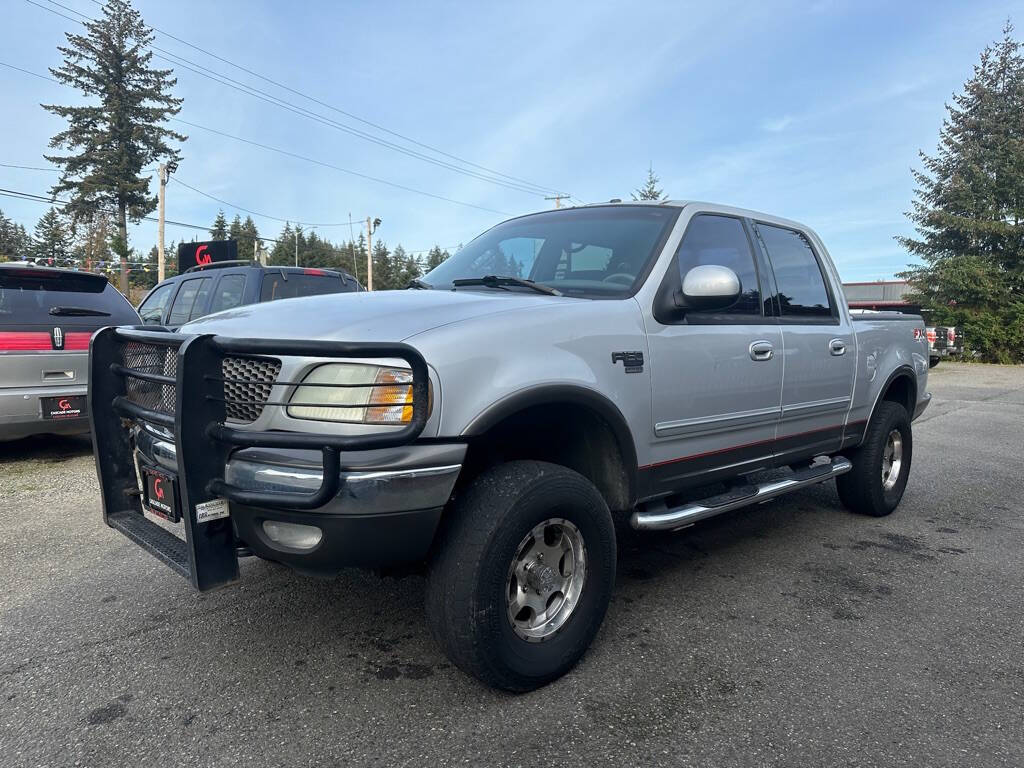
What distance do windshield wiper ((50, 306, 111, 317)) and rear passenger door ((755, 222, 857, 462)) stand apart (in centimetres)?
543

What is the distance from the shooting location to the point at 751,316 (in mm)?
3717

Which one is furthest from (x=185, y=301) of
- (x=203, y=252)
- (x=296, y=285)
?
(x=203, y=252)

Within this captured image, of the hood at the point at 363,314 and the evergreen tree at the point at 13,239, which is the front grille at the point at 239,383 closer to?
the hood at the point at 363,314

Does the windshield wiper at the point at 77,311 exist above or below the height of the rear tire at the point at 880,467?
above

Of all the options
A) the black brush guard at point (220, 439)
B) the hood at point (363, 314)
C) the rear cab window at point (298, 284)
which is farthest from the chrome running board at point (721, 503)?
the rear cab window at point (298, 284)

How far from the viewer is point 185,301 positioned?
30.0 feet

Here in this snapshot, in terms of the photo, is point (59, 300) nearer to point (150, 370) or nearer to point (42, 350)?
point (42, 350)

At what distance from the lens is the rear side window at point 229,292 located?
8352 mm

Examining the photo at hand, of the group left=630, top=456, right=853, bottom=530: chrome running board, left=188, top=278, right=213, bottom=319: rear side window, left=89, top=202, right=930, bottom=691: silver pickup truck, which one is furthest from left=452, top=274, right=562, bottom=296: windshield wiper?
left=188, top=278, right=213, bottom=319: rear side window

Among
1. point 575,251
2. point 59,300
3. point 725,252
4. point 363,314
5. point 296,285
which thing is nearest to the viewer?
point 363,314

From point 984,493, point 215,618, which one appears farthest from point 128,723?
point 984,493

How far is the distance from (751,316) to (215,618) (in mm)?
2924

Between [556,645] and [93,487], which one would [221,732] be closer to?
[556,645]

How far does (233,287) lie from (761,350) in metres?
6.62
